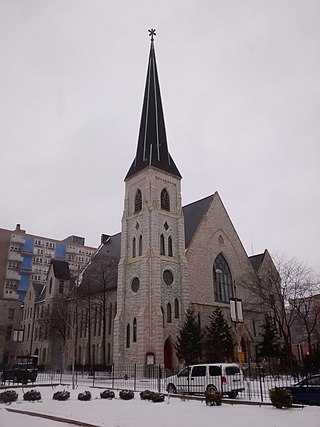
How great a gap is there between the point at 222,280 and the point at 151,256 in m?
11.2

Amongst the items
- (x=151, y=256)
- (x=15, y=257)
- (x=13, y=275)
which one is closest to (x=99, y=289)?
(x=151, y=256)

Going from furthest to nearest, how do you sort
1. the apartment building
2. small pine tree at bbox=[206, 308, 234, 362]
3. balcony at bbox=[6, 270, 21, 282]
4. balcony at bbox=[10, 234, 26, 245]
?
balcony at bbox=[10, 234, 26, 245], balcony at bbox=[6, 270, 21, 282], the apartment building, small pine tree at bbox=[206, 308, 234, 362]

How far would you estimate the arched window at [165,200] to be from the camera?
144 ft

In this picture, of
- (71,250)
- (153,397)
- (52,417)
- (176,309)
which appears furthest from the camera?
(71,250)

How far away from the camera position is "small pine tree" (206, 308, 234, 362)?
38125mm

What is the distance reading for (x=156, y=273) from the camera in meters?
38.9

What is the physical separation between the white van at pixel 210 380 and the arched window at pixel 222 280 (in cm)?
2320

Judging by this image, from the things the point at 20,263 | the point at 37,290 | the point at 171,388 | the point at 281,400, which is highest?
the point at 20,263

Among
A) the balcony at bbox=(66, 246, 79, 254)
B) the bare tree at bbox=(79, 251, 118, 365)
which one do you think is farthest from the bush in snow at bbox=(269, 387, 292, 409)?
the balcony at bbox=(66, 246, 79, 254)

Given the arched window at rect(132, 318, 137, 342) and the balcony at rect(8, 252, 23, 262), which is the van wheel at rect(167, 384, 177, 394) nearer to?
the arched window at rect(132, 318, 137, 342)

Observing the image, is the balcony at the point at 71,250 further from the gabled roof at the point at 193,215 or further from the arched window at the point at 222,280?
the arched window at the point at 222,280

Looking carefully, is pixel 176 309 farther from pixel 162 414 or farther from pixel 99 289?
pixel 162 414

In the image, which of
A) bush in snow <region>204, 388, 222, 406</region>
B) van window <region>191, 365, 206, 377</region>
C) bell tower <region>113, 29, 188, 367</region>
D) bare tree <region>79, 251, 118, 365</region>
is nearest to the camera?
bush in snow <region>204, 388, 222, 406</region>

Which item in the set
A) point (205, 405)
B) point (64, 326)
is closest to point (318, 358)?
point (205, 405)
